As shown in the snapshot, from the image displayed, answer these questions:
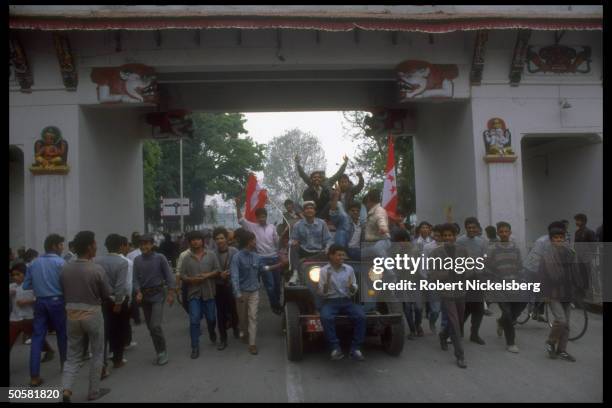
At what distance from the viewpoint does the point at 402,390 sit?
574 centimetres

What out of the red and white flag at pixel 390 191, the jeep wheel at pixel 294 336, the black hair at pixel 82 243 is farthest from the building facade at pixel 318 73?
the jeep wheel at pixel 294 336

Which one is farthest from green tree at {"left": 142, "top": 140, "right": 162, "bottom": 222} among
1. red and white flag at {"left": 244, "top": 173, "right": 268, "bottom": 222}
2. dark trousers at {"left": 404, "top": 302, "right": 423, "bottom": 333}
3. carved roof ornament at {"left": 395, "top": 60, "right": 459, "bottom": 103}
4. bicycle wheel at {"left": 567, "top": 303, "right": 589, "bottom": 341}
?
bicycle wheel at {"left": 567, "top": 303, "right": 589, "bottom": 341}

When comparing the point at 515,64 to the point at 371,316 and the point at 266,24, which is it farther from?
the point at 371,316

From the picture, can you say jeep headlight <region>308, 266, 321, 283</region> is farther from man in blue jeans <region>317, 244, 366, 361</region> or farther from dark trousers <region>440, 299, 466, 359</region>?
dark trousers <region>440, 299, 466, 359</region>

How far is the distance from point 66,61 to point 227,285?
6.73 metres

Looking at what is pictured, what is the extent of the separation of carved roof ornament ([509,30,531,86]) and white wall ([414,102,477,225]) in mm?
1188

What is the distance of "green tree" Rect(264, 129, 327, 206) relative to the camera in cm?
4969

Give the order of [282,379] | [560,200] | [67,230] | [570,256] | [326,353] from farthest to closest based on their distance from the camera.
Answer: [560,200] → [67,230] → [326,353] → [570,256] → [282,379]

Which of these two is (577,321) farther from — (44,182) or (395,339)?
(44,182)

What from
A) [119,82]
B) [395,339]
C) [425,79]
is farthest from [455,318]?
[119,82]

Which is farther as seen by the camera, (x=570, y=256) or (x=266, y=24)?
(x=266, y=24)

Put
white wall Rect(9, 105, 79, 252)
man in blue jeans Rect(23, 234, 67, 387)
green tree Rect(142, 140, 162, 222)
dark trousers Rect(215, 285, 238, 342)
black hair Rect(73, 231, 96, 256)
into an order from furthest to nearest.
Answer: green tree Rect(142, 140, 162, 222) → white wall Rect(9, 105, 79, 252) → dark trousers Rect(215, 285, 238, 342) → man in blue jeans Rect(23, 234, 67, 387) → black hair Rect(73, 231, 96, 256)

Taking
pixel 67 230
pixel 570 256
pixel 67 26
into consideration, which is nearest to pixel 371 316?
pixel 570 256

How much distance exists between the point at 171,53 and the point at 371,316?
817 centimetres
